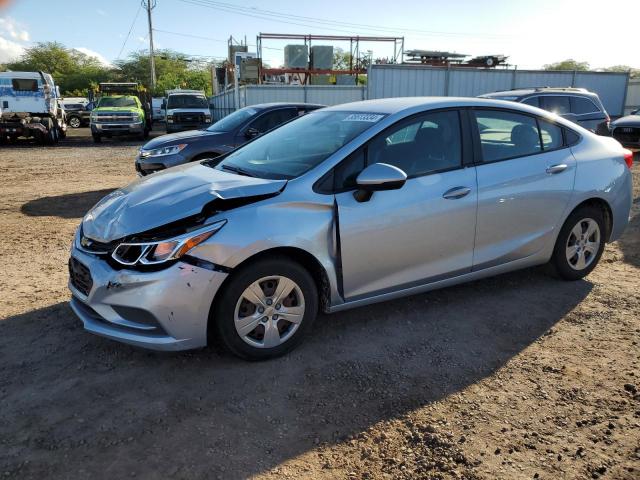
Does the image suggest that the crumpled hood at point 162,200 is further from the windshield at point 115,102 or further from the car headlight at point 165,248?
the windshield at point 115,102

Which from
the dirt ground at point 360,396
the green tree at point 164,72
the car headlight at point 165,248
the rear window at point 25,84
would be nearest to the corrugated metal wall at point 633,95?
the dirt ground at point 360,396

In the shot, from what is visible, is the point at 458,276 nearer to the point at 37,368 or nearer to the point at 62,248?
the point at 37,368

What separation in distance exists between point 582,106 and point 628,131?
4317 millimetres

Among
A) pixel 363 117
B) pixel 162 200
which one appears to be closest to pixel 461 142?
pixel 363 117

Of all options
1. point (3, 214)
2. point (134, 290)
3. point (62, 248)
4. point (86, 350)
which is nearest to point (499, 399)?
point (134, 290)

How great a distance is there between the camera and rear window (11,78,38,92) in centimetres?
1930

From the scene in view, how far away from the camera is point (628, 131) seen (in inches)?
553

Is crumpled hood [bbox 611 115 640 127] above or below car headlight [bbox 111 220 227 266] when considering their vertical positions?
above

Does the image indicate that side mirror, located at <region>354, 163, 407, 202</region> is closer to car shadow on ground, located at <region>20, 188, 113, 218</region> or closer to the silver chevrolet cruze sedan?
the silver chevrolet cruze sedan

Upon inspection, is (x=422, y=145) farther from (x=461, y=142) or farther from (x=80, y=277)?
(x=80, y=277)

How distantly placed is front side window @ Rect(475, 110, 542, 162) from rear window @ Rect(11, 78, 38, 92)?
20211mm

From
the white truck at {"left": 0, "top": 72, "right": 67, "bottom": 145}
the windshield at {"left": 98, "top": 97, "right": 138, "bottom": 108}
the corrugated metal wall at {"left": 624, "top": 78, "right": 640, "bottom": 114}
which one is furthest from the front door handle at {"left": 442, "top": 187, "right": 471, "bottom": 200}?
the corrugated metal wall at {"left": 624, "top": 78, "right": 640, "bottom": 114}

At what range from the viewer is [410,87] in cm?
1933

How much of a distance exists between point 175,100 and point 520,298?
69.2ft
